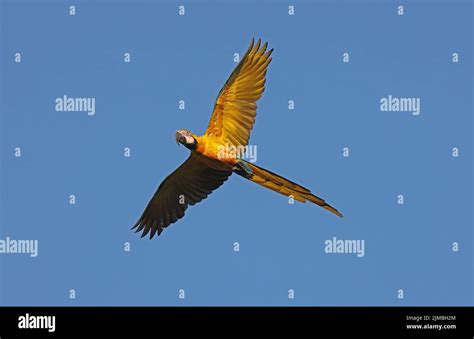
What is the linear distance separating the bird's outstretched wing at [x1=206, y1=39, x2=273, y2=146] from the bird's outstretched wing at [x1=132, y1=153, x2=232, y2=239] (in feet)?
2.06

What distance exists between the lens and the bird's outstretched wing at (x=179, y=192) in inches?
594

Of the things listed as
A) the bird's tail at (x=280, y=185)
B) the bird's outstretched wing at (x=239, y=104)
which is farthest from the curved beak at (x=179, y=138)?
the bird's tail at (x=280, y=185)

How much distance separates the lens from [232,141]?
559 inches

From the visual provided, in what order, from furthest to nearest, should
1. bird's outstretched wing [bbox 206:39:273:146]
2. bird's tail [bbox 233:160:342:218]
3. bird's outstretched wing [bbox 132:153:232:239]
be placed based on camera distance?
bird's outstretched wing [bbox 132:153:232:239], bird's outstretched wing [bbox 206:39:273:146], bird's tail [bbox 233:160:342:218]

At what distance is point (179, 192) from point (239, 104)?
7.72 feet

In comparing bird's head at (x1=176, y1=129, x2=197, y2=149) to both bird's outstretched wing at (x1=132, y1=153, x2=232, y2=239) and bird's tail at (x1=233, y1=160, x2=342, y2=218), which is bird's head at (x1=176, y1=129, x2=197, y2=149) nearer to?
bird's outstretched wing at (x1=132, y1=153, x2=232, y2=239)

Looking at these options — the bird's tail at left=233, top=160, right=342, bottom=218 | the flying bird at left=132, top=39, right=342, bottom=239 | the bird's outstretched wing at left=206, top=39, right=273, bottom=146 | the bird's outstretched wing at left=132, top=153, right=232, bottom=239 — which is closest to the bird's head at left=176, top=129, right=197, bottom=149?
the flying bird at left=132, top=39, right=342, bottom=239

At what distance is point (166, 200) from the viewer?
1596cm

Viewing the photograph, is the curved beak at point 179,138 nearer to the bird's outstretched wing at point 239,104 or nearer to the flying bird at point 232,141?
the flying bird at point 232,141

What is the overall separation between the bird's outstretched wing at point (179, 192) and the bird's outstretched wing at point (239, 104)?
0.63 meters

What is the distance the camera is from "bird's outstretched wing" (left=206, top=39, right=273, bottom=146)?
46.6ft
